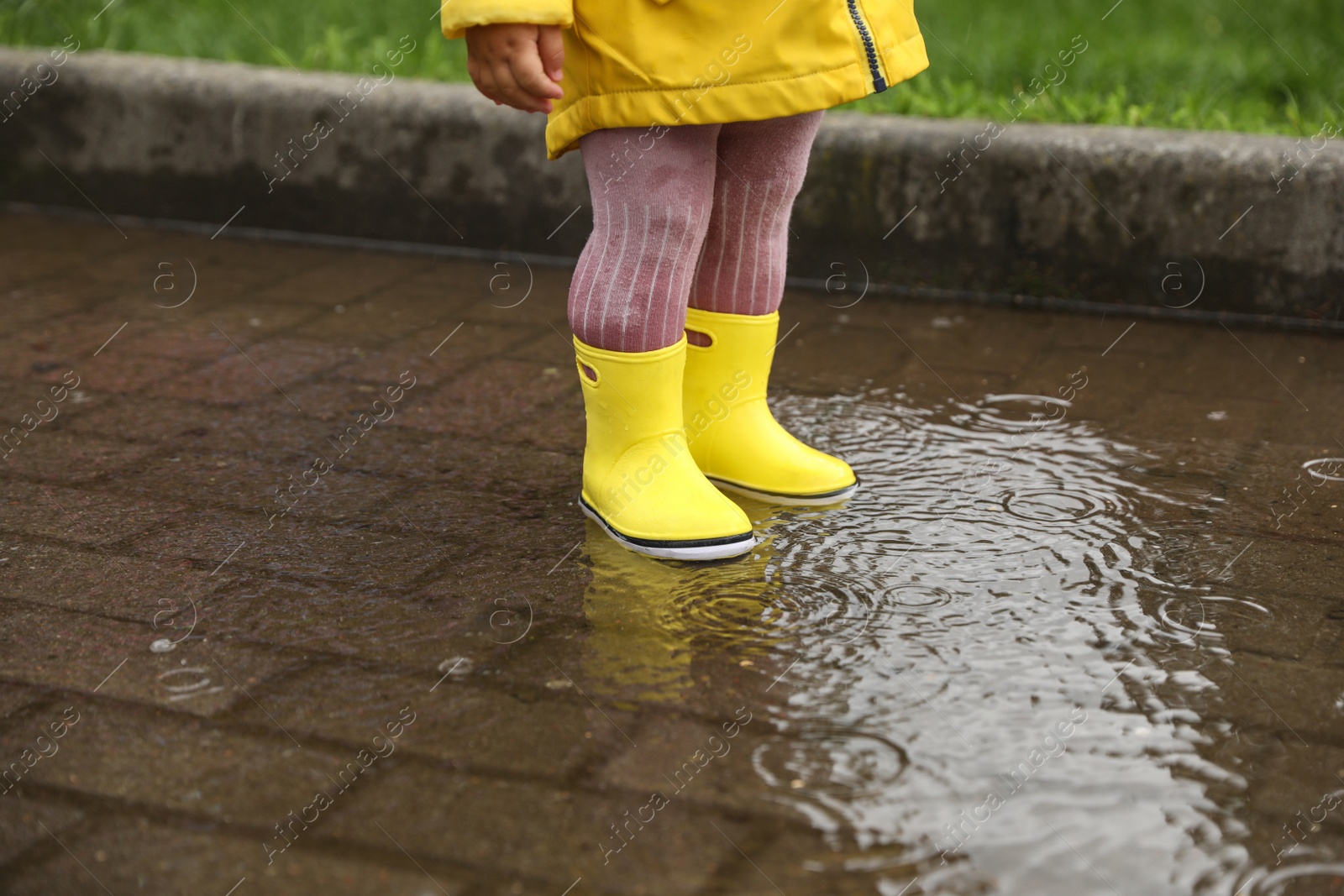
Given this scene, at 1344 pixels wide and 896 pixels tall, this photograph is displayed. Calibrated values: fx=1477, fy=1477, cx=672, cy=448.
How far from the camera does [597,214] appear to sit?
2.24m

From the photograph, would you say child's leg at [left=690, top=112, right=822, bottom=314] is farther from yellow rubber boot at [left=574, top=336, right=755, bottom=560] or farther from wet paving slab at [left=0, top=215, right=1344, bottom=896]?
wet paving slab at [left=0, top=215, right=1344, bottom=896]

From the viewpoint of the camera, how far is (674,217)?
2172 mm

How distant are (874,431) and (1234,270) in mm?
1135

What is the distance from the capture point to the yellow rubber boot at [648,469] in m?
2.22

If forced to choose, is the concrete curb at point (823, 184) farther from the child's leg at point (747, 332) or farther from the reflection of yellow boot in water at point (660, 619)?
the reflection of yellow boot in water at point (660, 619)

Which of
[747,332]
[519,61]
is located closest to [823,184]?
[747,332]

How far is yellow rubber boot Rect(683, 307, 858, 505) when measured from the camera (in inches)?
96.3

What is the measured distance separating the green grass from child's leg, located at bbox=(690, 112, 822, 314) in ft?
4.88

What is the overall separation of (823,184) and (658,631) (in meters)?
1.90

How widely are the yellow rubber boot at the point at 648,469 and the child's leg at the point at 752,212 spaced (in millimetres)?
203

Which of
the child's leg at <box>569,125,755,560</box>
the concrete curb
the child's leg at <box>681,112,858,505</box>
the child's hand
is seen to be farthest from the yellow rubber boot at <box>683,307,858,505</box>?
the concrete curb

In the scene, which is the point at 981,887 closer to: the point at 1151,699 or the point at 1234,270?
the point at 1151,699

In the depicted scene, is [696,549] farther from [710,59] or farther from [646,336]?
[710,59]

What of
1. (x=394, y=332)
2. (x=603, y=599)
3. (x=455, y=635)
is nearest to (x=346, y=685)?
(x=455, y=635)
